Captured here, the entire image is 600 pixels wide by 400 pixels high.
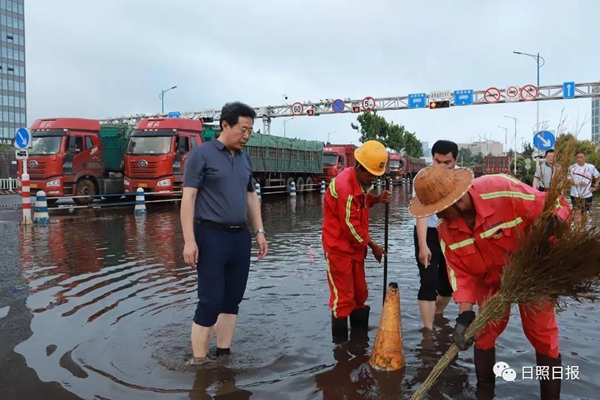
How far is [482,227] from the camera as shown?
277 centimetres

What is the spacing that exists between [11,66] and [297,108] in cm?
6441

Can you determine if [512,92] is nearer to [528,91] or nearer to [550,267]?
[528,91]

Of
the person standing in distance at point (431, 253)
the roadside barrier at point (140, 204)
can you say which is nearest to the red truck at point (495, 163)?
the roadside barrier at point (140, 204)

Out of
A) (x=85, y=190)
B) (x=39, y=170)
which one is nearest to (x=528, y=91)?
(x=85, y=190)

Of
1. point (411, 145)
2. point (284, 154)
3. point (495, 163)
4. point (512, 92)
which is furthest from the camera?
point (411, 145)

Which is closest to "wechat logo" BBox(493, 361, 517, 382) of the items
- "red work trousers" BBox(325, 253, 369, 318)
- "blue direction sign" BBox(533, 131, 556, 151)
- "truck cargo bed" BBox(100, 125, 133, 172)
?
"red work trousers" BBox(325, 253, 369, 318)

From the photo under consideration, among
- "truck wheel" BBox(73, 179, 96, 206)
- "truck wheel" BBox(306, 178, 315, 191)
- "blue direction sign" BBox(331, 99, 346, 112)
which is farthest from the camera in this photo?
"blue direction sign" BBox(331, 99, 346, 112)

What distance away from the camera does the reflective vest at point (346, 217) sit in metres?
3.81

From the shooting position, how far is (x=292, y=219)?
14.0m

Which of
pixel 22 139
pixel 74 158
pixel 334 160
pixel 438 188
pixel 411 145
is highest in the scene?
pixel 411 145

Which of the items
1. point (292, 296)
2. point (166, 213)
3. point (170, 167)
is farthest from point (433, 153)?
point (170, 167)

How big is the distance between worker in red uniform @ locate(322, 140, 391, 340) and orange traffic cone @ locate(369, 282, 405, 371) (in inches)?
17.1

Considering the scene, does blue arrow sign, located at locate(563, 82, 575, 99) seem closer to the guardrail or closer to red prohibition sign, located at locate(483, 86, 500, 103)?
red prohibition sign, located at locate(483, 86, 500, 103)

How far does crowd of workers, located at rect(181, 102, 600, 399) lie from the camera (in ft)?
9.04
